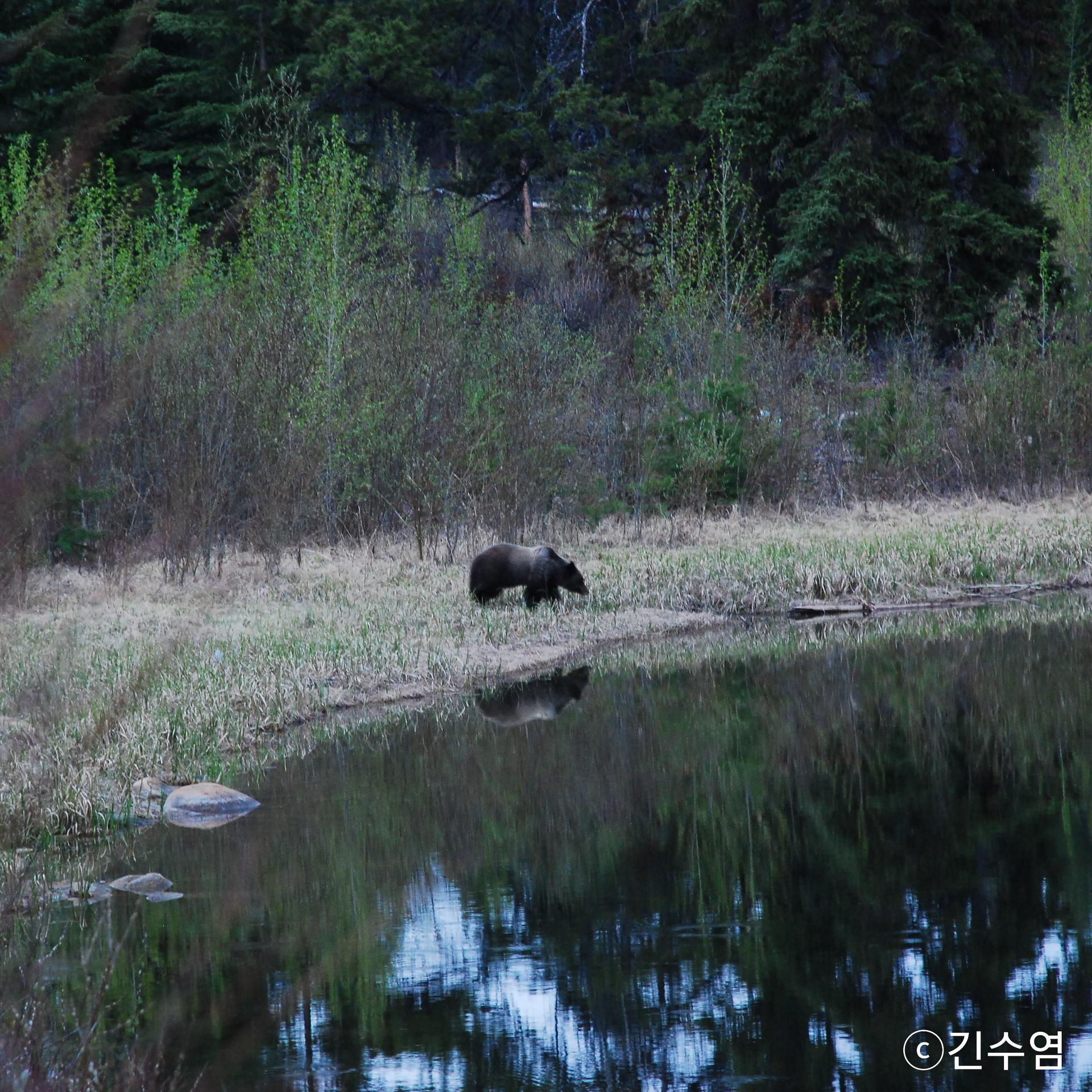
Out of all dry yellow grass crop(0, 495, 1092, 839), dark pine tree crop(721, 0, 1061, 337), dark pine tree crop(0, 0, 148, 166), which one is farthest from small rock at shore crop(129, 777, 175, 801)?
dark pine tree crop(721, 0, 1061, 337)

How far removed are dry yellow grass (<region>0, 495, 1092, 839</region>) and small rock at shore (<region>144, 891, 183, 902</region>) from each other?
0.70 m

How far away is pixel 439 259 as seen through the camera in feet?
97.7

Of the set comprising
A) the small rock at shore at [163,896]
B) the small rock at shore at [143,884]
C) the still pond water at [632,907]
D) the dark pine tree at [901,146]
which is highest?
the dark pine tree at [901,146]

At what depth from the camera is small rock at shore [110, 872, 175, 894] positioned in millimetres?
7129

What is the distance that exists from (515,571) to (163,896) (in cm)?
747

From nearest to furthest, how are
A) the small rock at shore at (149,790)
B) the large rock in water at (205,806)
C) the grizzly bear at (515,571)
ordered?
the large rock in water at (205,806), the small rock at shore at (149,790), the grizzly bear at (515,571)

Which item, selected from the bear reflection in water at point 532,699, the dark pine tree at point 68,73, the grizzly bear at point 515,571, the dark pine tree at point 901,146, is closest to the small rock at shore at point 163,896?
the dark pine tree at point 68,73

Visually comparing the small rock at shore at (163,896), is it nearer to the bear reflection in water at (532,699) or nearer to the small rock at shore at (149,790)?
the small rock at shore at (149,790)

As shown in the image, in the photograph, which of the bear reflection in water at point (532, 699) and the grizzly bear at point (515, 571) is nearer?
the bear reflection in water at point (532, 699)

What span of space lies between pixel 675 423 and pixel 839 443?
3.68 m

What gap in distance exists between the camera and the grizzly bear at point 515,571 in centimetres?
1419

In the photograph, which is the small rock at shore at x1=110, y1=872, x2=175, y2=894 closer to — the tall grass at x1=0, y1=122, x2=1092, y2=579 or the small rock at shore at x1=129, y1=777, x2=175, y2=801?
the small rock at shore at x1=129, y1=777, x2=175, y2=801

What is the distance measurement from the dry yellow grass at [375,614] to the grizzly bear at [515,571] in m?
0.26

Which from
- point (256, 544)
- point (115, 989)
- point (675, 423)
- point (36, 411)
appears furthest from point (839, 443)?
point (36, 411)
